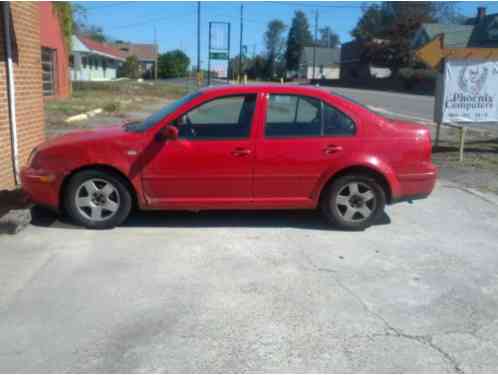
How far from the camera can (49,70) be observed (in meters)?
24.2

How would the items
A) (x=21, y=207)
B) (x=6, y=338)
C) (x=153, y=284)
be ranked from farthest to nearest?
(x=21, y=207) < (x=153, y=284) < (x=6, y=338)

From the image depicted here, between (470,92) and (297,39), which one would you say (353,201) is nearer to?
(470,92)

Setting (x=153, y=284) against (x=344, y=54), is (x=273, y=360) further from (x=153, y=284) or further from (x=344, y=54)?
(x=344, y=54)

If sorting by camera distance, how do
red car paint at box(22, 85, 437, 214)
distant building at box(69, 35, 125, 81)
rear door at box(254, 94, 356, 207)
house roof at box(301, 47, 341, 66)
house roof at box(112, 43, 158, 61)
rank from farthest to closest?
house roof at box(301, 47, 341, 66) → house roof at box(112, 43, 158, 61) → distant building at box(69, 35, 125, 81) → rear door at box(254, 94, 356, 207) → red car paint at box(22, 85, 437, 214)

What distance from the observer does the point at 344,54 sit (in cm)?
8706

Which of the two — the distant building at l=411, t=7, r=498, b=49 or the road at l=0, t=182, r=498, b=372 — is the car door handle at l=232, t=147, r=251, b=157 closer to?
the road at l=0, t=182, r=498, b=372

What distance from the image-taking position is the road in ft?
11.3

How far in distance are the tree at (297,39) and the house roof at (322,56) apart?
13.7 ft

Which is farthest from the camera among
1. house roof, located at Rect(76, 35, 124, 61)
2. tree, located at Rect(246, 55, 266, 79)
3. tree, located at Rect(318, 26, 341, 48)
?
tree, located at Rect(318, 26, 341, 48)

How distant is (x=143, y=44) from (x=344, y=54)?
40224 mm

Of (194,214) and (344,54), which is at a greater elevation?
(344,54)

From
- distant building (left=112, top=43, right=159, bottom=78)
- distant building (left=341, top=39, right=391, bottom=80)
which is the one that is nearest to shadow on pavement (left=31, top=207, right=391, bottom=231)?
distant building (left=341, top=39, right=391, bottom=80)

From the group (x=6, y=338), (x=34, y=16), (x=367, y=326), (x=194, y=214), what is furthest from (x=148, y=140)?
(x=34, y=16)

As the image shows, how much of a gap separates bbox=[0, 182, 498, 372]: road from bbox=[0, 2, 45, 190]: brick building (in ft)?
5.83
